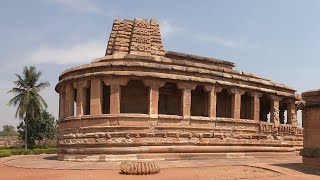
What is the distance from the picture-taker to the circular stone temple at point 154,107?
16.2m

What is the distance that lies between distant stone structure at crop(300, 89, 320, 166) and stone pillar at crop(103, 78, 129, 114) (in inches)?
307

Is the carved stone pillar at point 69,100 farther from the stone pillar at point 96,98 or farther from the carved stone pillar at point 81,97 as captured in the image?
the stone pillar at point 96,98

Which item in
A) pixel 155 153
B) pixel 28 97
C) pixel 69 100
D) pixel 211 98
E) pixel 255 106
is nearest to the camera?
pixel 155 153

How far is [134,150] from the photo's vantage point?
15.9 m

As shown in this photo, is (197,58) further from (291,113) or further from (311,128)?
(311,128)

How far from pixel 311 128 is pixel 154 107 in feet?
22.7

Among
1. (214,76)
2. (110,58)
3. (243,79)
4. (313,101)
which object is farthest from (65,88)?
(313,101)

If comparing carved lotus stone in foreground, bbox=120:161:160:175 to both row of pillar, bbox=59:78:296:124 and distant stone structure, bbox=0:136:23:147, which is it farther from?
distant stone structure, bbox=0:136:23:147

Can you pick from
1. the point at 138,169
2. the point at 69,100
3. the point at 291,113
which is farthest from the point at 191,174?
the point at 291,113

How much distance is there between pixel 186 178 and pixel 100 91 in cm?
753

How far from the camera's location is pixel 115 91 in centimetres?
1647

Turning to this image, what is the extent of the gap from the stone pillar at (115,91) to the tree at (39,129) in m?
25.9

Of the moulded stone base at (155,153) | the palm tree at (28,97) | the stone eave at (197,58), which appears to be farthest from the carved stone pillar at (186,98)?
the palm tree at (28,97)

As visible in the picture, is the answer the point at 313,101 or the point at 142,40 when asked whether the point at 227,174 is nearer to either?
the point at 313,101
